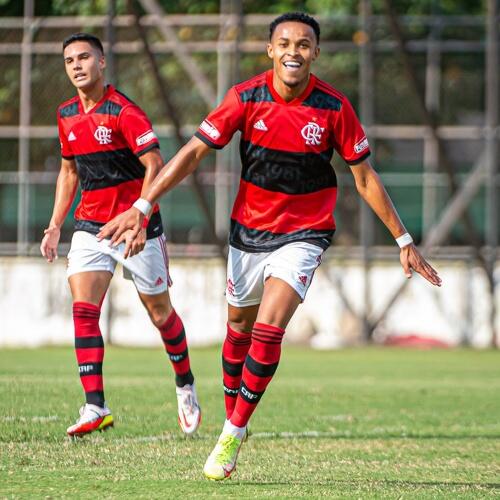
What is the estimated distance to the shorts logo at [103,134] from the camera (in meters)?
8.66

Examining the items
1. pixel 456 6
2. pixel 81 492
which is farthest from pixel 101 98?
pixel 456 6

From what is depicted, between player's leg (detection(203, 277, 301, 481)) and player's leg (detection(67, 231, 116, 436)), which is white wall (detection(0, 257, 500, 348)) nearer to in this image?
→ player's leg (detection(67, 231, 116, 436))

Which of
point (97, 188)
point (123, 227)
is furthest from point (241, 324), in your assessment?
point (123, 227)

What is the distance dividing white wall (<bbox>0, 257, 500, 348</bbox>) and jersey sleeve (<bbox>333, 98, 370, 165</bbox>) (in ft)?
44.7

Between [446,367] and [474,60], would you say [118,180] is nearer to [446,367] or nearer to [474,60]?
[446,367]

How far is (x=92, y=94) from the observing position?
8.75 m

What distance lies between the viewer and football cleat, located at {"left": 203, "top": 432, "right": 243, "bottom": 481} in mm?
6492

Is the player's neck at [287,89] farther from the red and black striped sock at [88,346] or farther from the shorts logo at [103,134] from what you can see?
the red and black striped sock at [88,346]

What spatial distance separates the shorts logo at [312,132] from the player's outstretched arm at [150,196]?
563 millimetres

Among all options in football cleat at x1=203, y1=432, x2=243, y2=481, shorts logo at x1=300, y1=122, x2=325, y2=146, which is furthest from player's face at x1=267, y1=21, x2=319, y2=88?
football cleat at x1=203, y1=432, x2=243, y2=481

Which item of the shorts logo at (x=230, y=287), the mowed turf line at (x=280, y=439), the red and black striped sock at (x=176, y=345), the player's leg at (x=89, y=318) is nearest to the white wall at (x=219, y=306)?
the mowed turf line at (x=280, y=439)

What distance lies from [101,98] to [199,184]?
11.9 meters

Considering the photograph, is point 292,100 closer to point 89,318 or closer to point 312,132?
point 312,132

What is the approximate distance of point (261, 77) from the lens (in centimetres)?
724
